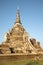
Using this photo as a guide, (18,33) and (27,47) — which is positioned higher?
(18,33)

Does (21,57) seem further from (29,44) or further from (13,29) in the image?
(13,29)

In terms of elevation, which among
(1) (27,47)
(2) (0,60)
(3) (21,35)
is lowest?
(2) (0,60)

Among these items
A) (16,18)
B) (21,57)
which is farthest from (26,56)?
(16,18)

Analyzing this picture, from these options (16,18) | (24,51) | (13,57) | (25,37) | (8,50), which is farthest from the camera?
A: (16,18)

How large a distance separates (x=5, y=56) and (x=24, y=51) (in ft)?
37.9

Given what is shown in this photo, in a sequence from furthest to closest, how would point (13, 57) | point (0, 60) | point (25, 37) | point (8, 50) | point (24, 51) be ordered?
point (25, 37)
point (24, 51)
point (8, 50)
point (13, 57)
point (0, 60)

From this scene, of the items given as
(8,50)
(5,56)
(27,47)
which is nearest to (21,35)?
(27,47)

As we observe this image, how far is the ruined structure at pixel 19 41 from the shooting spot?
65938 millimetres

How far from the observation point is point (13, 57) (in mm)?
56344

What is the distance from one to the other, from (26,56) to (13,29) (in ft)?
56.5

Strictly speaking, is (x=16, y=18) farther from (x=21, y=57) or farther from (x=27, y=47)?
(x=21, y=57)

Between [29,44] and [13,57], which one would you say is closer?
[13,57]

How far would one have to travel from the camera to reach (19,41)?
231 ft

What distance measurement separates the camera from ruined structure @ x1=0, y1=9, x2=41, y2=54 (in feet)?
216
